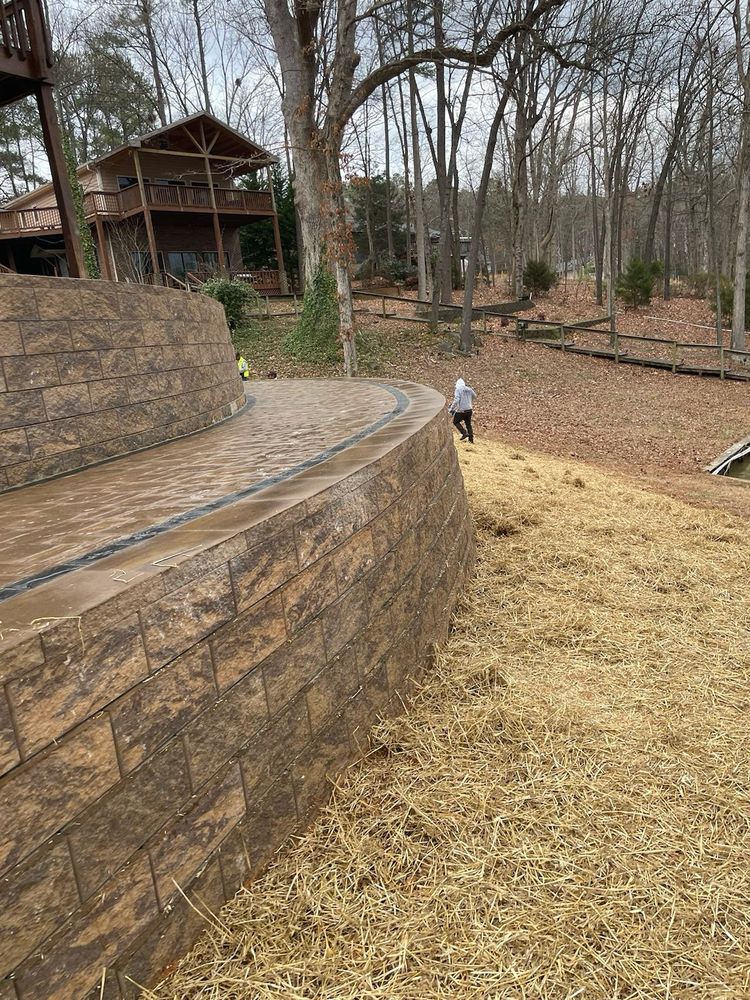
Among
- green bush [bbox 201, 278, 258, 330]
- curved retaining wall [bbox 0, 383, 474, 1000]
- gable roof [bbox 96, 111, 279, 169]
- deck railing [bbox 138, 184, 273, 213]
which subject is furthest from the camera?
gable roof [bbox 96, 111, 279, 169]

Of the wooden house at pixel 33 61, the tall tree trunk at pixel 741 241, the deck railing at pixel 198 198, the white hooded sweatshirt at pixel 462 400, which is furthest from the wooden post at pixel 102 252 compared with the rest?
the tall tree trunk at pixel 741 241

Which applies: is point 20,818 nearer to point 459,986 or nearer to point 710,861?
point 459,986

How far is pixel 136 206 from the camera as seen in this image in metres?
24.5

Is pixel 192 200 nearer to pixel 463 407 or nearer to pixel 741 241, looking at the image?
pixel 463 407

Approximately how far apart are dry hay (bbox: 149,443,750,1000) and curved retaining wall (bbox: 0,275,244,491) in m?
3.19

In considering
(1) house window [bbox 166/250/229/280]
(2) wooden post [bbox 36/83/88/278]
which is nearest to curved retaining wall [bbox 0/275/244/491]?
(2) wooden post [bbox 36/83/88/278]

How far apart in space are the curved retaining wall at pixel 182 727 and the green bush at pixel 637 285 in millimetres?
29354

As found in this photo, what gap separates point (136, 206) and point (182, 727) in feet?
86.6

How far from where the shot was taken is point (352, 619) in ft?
11.0

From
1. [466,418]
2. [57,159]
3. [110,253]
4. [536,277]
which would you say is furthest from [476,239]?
[110,253]

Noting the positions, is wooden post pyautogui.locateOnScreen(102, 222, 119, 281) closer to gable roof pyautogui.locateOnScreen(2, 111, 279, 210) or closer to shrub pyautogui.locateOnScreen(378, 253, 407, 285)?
gable roof pyautogui.locateOnScreen(2, 111, 279, 210)

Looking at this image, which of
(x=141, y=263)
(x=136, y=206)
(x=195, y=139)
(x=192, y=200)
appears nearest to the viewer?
(x=136, y=206)

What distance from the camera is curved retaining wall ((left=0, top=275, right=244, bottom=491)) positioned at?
4.65m

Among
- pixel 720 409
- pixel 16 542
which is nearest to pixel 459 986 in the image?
pixel 16 542
